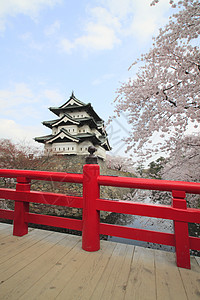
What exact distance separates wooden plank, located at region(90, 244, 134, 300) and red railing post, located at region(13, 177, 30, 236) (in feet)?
4.15

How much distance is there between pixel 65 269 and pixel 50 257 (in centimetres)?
28

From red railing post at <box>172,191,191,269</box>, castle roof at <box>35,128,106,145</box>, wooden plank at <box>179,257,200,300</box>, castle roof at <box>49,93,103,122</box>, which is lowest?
wooden plank at <box>179,257,200,300</box>

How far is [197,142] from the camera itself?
447cm

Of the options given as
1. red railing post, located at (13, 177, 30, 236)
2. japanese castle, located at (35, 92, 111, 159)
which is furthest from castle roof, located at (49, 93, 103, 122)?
red railing post, located at (13, 177, 30, 236)

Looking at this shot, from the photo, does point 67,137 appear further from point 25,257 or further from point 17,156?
point 25,257

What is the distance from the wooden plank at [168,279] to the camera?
1.06m

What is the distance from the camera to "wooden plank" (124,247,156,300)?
1.05 m

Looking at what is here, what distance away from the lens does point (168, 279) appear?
1218mm

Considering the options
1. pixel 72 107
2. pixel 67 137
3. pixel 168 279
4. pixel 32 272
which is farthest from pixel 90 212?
pixel 72 107

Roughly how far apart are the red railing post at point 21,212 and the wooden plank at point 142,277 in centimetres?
148

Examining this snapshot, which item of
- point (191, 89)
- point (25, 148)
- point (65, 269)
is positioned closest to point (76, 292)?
point (65, 269)

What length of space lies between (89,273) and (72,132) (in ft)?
39.5

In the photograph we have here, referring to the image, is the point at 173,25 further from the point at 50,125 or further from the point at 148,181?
the point at 50,125

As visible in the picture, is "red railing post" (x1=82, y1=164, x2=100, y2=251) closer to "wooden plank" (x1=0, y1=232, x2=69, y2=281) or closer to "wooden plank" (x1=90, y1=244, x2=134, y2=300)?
"wooden plank" (x1=90, y1=244, x2=134, y2=300)
